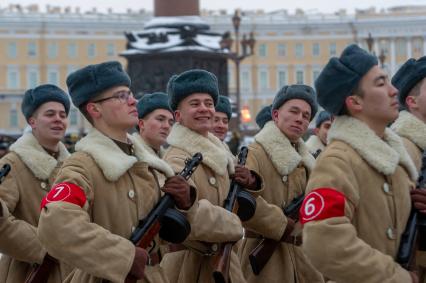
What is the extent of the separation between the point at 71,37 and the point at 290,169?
265ft

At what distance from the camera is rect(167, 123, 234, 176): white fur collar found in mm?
6082

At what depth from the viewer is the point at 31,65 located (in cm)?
8794

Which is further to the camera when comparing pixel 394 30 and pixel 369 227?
pixel 394 30

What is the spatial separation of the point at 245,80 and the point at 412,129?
277 feet

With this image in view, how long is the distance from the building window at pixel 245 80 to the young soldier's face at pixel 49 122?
8210 centimetres

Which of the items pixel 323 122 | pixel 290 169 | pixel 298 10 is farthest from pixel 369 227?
pixel 298 10

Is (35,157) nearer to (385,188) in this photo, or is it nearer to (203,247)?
(203,247)

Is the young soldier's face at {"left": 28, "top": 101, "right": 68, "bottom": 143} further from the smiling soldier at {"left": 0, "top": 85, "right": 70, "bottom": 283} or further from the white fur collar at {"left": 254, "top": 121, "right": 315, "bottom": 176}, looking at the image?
the white fur collar at {"left": 254, "top": 121, "right": 315, "bottom": 176}

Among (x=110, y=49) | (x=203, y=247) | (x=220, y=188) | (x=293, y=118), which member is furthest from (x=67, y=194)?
(x=110, y=49)

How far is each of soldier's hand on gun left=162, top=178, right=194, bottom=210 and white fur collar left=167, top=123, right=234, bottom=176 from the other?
3.19 feet

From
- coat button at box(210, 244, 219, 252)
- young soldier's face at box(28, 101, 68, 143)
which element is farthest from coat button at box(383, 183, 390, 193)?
young soldier's face at box(28, 101, 68, 143)

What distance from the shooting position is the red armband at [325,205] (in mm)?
4180

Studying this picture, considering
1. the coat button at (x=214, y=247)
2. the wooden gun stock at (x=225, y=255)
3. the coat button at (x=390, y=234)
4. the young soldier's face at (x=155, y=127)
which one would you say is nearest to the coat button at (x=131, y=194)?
the wooden gun stock at (x=225, y=255)

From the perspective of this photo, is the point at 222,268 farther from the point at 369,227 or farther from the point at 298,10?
the point at 298,10
